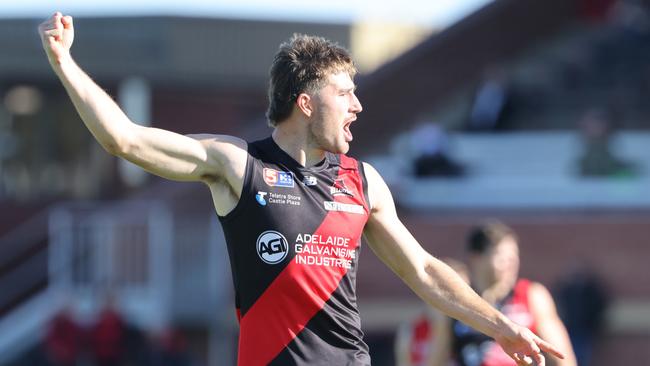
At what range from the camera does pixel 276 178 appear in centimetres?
559

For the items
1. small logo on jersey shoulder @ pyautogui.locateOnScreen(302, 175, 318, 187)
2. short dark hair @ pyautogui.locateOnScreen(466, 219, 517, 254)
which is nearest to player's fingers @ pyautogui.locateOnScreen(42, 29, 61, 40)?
small logo on jersey shoulder @ pyautogui.locateOnScreen(302, 175, 318, 187)

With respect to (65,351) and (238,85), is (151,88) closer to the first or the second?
(238,85)

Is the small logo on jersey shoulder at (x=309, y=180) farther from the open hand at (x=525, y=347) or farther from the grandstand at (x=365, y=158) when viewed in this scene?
the grandstand at (x=365, y=158)

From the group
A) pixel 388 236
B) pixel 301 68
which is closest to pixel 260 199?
pixel 301 68

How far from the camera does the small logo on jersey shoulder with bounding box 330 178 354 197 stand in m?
5.68

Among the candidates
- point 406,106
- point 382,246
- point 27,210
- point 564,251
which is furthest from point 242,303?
point 27,210

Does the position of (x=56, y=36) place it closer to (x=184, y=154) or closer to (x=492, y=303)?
(x=184, y=154)

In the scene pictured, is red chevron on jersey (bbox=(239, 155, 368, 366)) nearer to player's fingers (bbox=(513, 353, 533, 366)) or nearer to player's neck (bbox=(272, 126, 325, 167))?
player's neck (bbox=(272, 126, 325, 167))

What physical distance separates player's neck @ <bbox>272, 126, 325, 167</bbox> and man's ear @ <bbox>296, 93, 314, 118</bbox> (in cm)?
9

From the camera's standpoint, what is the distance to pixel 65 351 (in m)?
18.0

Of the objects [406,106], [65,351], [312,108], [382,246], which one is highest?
[406,106]

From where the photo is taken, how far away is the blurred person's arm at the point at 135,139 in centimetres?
506

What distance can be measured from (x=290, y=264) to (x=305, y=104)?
0.66 meters

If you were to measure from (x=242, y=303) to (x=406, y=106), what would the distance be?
16699 millimetres
